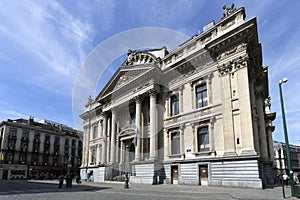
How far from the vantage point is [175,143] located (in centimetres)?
2439

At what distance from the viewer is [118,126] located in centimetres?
3300

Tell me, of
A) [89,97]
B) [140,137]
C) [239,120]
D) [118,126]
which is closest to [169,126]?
[140,137]

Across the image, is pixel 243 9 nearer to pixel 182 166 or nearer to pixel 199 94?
pixel 199 94

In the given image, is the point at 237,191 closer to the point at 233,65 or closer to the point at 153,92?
the point at 233,65

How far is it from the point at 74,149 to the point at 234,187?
199 ft

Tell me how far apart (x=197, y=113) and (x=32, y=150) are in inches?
2012

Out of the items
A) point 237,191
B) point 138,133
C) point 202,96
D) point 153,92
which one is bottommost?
point 237,191

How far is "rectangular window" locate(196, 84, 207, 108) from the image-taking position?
74.2 feet

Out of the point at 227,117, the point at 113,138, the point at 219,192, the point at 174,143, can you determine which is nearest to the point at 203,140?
the point at 227,117

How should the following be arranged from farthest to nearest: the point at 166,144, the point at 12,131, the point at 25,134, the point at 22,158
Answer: the point at 25,134 → the point at 22,158 → the point at 12,131 → the point at 166,144

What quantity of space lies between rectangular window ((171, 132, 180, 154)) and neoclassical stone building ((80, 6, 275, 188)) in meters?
0.10

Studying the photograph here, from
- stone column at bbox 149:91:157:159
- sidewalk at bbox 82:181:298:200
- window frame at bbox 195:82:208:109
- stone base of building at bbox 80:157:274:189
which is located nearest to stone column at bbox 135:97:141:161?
stone base of building at bbox 80:157:274:189

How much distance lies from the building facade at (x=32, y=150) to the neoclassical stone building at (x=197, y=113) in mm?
25138

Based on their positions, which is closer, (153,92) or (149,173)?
(149,173)
